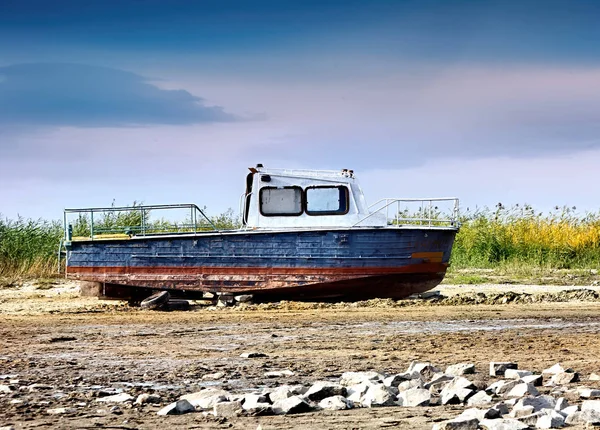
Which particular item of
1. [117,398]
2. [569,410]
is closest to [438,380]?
[569,410]

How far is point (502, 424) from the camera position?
6.59 m

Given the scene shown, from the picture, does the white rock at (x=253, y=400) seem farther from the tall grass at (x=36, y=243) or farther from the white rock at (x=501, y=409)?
the tall grass at (x=36, y=243)

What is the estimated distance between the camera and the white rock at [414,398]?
781 centimetres

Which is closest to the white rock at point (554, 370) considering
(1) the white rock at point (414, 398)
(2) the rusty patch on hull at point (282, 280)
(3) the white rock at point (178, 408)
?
(1) the white rock at point (414, 398)

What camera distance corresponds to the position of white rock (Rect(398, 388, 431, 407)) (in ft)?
25.6

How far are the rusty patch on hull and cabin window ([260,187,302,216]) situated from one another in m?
1.15

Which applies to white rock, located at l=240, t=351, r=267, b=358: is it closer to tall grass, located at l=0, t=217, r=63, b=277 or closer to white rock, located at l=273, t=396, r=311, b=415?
white rock, located at l=273, t=396, r=311, b=415

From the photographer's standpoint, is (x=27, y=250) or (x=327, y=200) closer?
(x=327, y=200)

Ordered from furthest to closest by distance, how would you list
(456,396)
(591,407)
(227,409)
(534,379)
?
1. (534,379)
2. (456,396)
3. (227,409)
4. (591,407)

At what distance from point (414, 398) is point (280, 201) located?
11.6 m

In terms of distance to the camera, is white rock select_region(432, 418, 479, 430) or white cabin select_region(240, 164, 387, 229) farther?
white cabin select_region(240, 164, 387, 229)

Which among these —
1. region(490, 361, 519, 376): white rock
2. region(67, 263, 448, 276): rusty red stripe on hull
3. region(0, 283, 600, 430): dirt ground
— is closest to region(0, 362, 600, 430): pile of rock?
region(0, 283, 600, 430): dirt ground

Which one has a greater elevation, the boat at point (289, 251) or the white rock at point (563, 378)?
the boat at point (289, 251)

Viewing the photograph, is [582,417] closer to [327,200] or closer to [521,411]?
[521,411]
